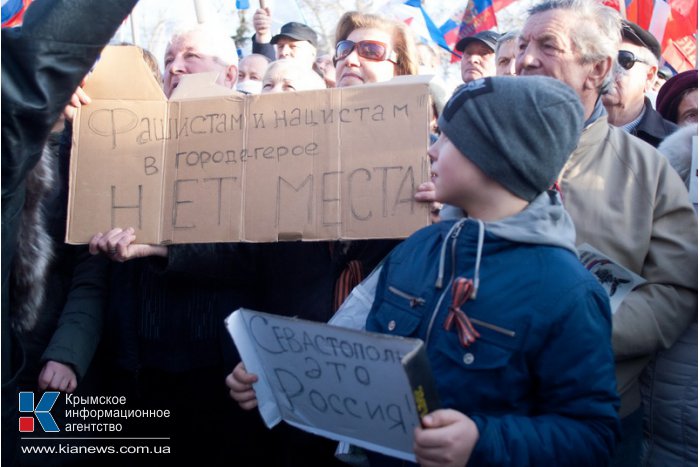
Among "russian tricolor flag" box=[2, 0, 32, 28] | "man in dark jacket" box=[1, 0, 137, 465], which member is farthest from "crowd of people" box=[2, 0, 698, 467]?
"russian tricolor flag" box=[2, 0, 32, 28]

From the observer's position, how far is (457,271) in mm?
1744

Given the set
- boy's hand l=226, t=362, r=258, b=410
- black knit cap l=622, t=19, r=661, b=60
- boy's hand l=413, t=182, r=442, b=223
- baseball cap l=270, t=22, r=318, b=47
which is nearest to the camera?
boy's hand l=226, t=362, r=258, b=410

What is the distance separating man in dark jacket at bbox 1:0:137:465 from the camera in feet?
4.84

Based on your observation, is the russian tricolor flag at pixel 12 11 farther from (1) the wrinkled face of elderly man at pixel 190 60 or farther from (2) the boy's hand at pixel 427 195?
(2) the boy's hand at pixel 427 195

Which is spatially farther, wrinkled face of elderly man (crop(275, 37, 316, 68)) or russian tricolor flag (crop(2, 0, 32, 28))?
russian tricolor flag (crop(2, 0, 32, 28))

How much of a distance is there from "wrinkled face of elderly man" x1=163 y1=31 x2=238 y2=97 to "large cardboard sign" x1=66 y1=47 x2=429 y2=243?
71 cm

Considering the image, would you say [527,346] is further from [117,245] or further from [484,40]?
[484,40]

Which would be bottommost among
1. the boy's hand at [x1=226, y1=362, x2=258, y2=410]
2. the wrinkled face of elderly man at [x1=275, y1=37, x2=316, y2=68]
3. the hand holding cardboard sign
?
the boy's hand at [x1=226, y1=362, x2=258, y2=410]

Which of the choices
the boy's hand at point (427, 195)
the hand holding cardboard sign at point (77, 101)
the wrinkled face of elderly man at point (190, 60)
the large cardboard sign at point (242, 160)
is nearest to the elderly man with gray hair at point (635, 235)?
the boy's hand at point (427, 195)

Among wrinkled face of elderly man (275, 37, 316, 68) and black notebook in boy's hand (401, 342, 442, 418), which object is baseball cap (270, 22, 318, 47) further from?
black notebook in boy's hand (401, 342, 442, 418)

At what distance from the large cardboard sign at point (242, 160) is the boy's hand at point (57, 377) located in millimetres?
516

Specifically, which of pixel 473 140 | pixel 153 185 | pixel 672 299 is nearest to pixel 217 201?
pixel 153 185

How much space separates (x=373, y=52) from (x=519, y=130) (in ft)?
5.13

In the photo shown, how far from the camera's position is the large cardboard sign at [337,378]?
1.48 m
